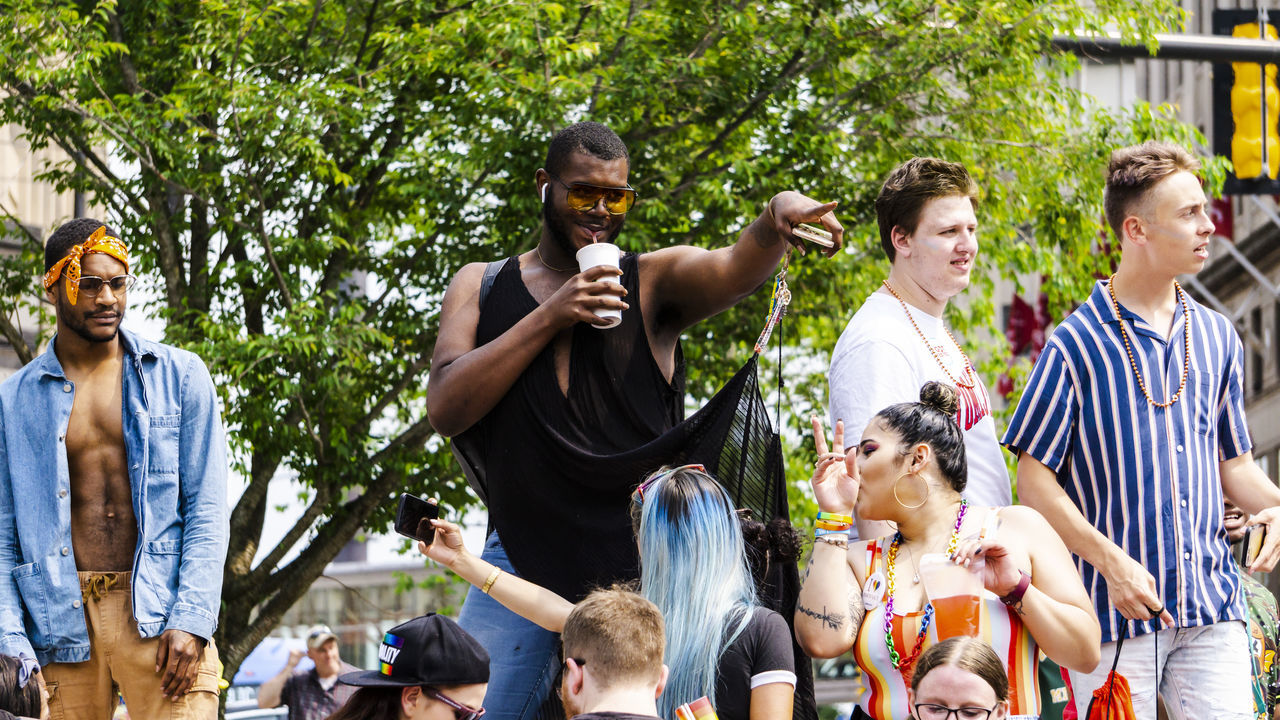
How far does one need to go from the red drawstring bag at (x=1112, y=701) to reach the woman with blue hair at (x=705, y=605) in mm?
831

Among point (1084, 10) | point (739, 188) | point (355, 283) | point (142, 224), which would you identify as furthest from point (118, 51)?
point (1084, 10)

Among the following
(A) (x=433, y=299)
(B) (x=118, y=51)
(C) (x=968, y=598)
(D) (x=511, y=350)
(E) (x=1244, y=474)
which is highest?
(B) (x=118, y=51)

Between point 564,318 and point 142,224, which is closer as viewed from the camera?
point 564,318

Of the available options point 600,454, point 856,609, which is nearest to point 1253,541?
point 856,609

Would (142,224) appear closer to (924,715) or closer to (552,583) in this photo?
(552,583)

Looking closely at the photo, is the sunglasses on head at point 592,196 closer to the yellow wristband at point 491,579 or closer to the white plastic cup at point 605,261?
the white plastic cup at point 605,261

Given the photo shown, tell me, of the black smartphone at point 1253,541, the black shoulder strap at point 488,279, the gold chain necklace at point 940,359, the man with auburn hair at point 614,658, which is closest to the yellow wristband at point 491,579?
the man with auburn hair at point 614,658

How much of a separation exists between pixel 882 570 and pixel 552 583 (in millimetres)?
900

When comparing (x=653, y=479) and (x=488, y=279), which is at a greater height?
(x=488, y=279)

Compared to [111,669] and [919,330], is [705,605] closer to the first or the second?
[919,330]

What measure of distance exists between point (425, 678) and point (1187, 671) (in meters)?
2.08

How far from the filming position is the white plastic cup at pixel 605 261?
4.23 meters

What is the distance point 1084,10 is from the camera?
1225 centimetres

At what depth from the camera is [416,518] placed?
14.5ft
